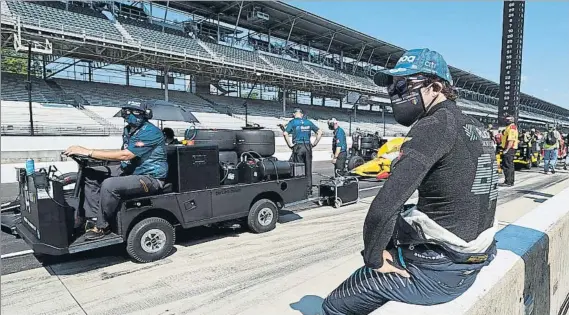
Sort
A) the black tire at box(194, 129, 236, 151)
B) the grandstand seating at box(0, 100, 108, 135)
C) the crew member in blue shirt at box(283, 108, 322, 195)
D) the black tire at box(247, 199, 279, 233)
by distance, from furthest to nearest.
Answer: the grandstand seating at box(0, 100, 108, 135)
the crew member in blue shirt at box(283, 108, 322, 195)
the black tire at box(194, 129, 236, 151)
the black tire at box(247, 199, 279, 233)

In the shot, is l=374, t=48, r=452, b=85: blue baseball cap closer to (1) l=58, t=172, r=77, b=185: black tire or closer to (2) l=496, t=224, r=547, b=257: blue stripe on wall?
(2) l=496, t=224, r=547, b=257: blue stripe on wall

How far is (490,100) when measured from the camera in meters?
91.1

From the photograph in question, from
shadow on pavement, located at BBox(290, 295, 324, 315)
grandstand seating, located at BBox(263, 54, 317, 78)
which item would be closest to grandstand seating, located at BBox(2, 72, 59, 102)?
grandstand seating, located at BBox(263, 54, 317, 78)

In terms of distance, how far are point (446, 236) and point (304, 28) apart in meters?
41.4

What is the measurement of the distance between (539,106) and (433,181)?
145808 millimetres

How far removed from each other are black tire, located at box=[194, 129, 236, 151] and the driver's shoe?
1.94m

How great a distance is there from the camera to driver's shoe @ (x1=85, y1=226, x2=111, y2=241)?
161 inches

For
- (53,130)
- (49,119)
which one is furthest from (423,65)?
(49,119)

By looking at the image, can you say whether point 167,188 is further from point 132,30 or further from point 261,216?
point 132,30

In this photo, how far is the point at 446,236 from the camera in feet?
5.24

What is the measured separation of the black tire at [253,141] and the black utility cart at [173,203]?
0.60 ft

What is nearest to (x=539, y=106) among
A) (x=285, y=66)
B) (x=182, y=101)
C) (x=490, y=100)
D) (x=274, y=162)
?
(x=490, y=100)

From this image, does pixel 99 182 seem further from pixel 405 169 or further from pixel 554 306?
pixel 554 306

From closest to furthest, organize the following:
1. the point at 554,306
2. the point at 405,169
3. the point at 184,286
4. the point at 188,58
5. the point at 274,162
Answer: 1. the point at 405,169
2. the point at 554,306
3. the point at 184,286
4. the point at 274,162
5. the point at 188,58
